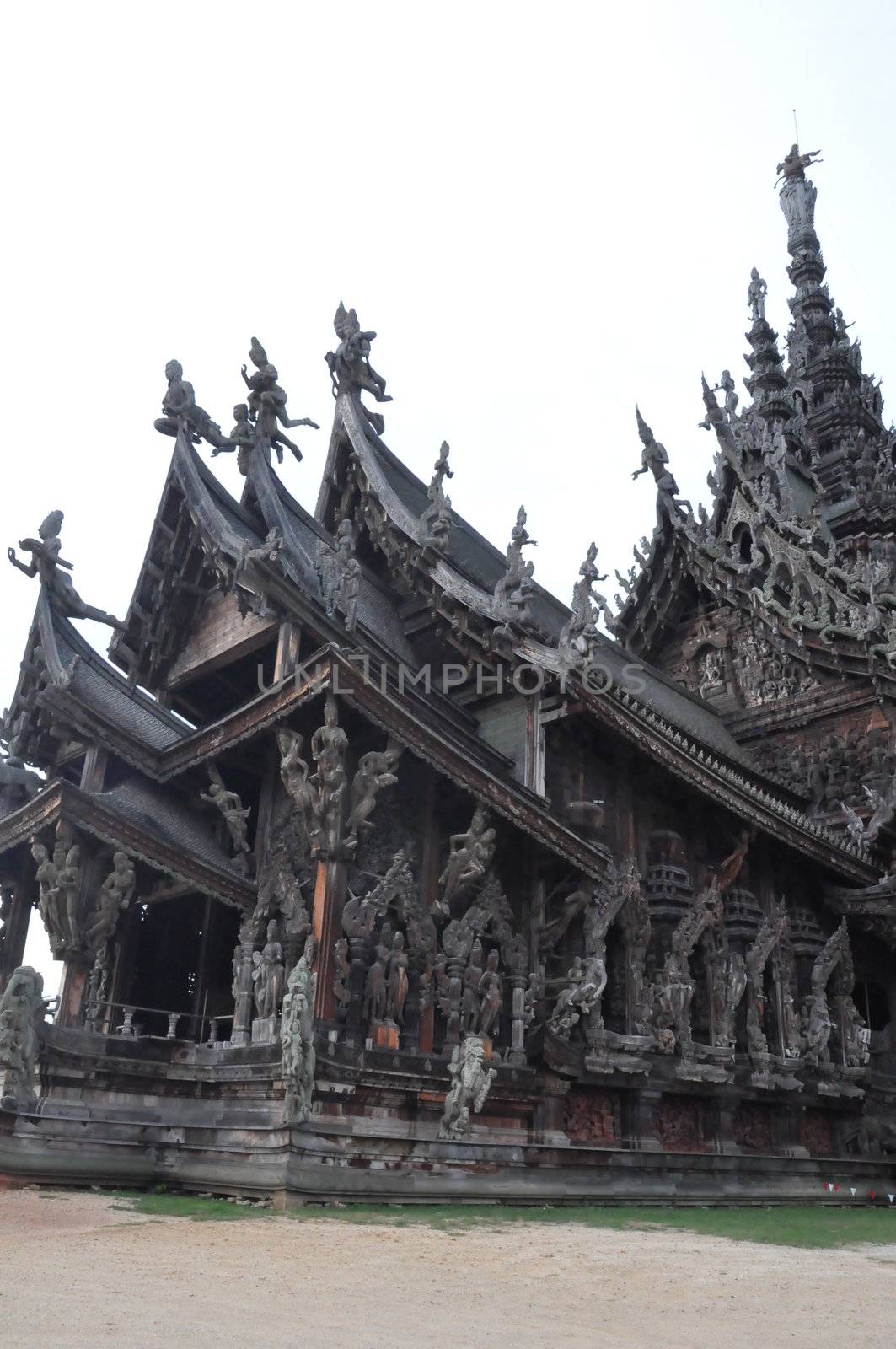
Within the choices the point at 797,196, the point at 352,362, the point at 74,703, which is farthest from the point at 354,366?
the point at 797,196

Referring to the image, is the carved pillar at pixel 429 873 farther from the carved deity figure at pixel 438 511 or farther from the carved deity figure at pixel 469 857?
the carved deity figure at pixel 438 511

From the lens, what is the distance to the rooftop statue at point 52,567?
1282 cm

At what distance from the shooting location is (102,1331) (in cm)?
355

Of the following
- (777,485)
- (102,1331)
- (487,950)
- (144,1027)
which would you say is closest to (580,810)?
(487,950)

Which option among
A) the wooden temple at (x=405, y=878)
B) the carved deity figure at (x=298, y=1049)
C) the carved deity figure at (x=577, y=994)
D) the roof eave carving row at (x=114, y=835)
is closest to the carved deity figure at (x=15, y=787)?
the wooden temple at (x=405, y=878)

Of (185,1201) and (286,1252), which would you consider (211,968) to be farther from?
(286,1252)

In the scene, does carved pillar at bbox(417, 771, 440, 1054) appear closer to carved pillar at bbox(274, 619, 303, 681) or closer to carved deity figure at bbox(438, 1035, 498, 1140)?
carved deity figure at bbox(438, 1035, 498, 1140)

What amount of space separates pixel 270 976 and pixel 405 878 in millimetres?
1502

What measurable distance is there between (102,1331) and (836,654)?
16485mm

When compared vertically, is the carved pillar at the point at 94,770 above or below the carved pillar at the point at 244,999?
above

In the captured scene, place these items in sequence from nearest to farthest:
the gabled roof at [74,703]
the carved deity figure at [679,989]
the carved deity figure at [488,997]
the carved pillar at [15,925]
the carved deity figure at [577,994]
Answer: the carved deity figure at [488,997]
the carved deity figure at [577,994]
the gabled roof at [74,703]
the carved pillar at [15,925]
the carved deity figure at [679,989]

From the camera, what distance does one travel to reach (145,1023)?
12.3 meters

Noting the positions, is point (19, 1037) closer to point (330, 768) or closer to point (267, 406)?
point (330, 768)

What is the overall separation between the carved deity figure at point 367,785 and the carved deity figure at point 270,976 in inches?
46.9
